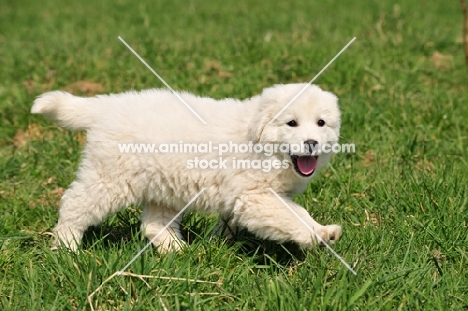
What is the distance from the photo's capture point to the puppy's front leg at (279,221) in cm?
342

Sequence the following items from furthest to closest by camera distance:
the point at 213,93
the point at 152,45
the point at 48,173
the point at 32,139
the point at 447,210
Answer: the point at 152,45 < the point at 213,93 < the point at 32,139 < the point at 48,173 < the point at 447,210

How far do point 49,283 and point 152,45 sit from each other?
4643 mm

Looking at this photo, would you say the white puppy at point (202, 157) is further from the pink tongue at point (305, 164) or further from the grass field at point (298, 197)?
the grass field at point (298, 197)

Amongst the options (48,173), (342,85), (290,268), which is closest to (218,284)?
(290,268)

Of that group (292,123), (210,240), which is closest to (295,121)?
(292,123)

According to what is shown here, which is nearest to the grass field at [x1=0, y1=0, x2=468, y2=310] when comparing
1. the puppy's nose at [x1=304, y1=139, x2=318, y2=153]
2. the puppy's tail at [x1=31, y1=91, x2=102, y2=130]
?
the puppy's nose at [x1=304, y1=139, x2=318, y2=153]

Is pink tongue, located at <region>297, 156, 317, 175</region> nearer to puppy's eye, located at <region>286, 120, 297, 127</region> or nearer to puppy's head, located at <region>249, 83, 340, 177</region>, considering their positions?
puppy's head, located at <region>249, 83, 340, 177</region>

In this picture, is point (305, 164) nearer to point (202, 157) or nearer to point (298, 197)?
point (202, 157)

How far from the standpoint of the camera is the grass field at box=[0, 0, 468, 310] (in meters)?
3.13

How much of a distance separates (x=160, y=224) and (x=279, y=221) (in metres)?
0.93

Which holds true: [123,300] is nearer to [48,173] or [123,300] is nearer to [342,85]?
[48,173]

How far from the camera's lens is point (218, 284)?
324 centimetres

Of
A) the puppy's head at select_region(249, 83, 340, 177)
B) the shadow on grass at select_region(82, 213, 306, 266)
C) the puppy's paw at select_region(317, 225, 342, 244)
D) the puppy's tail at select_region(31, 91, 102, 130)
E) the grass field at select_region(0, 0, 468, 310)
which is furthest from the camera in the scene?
the puppy's tail at select_region(31, 91, 102, 130)

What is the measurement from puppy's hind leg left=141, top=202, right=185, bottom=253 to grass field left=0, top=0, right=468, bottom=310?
14 cm
